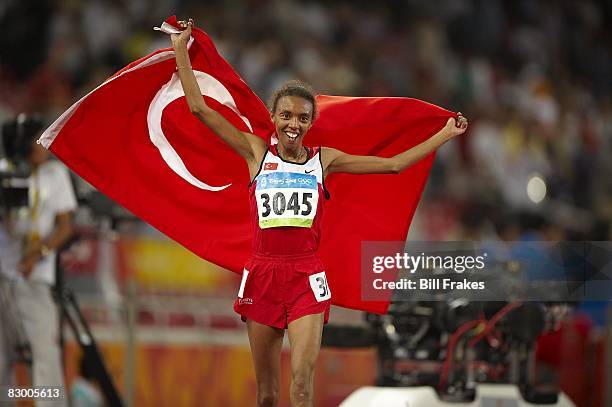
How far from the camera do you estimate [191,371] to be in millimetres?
10203

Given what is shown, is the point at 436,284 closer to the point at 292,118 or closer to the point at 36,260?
the point at 292,118

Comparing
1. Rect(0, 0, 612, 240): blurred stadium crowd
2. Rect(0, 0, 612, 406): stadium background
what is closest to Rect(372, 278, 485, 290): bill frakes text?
Rect(0, 0, 612, 406): stadium background

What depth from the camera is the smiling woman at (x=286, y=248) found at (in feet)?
22.0

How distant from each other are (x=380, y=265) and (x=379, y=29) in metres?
9.47

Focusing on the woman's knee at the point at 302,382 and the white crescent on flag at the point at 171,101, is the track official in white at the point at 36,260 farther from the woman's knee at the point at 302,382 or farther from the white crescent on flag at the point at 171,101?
the woman's knee at the point at 302,382

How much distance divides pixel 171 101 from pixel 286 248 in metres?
1.54

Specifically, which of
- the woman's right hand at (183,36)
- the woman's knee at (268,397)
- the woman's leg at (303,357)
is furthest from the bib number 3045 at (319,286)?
the woman's right hand at (183,36)

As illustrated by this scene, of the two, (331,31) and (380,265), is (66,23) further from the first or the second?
Result: (380,265)

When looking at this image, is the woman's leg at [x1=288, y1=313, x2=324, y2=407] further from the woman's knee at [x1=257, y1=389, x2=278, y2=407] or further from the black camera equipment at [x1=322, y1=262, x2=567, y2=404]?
the black camera equipment at [x1=322, y1=262, x2=567, y2=404]

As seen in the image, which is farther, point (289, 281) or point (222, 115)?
point (222, 115)

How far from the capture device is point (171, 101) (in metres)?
7.75

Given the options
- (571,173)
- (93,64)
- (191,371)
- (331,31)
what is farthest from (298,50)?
(191,371)

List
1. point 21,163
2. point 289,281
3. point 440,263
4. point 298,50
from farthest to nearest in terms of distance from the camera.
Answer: point 298,50 < point 21,163 < point 440,263 < point 289,281

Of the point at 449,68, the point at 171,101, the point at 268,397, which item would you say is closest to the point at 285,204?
the point at 268,397
